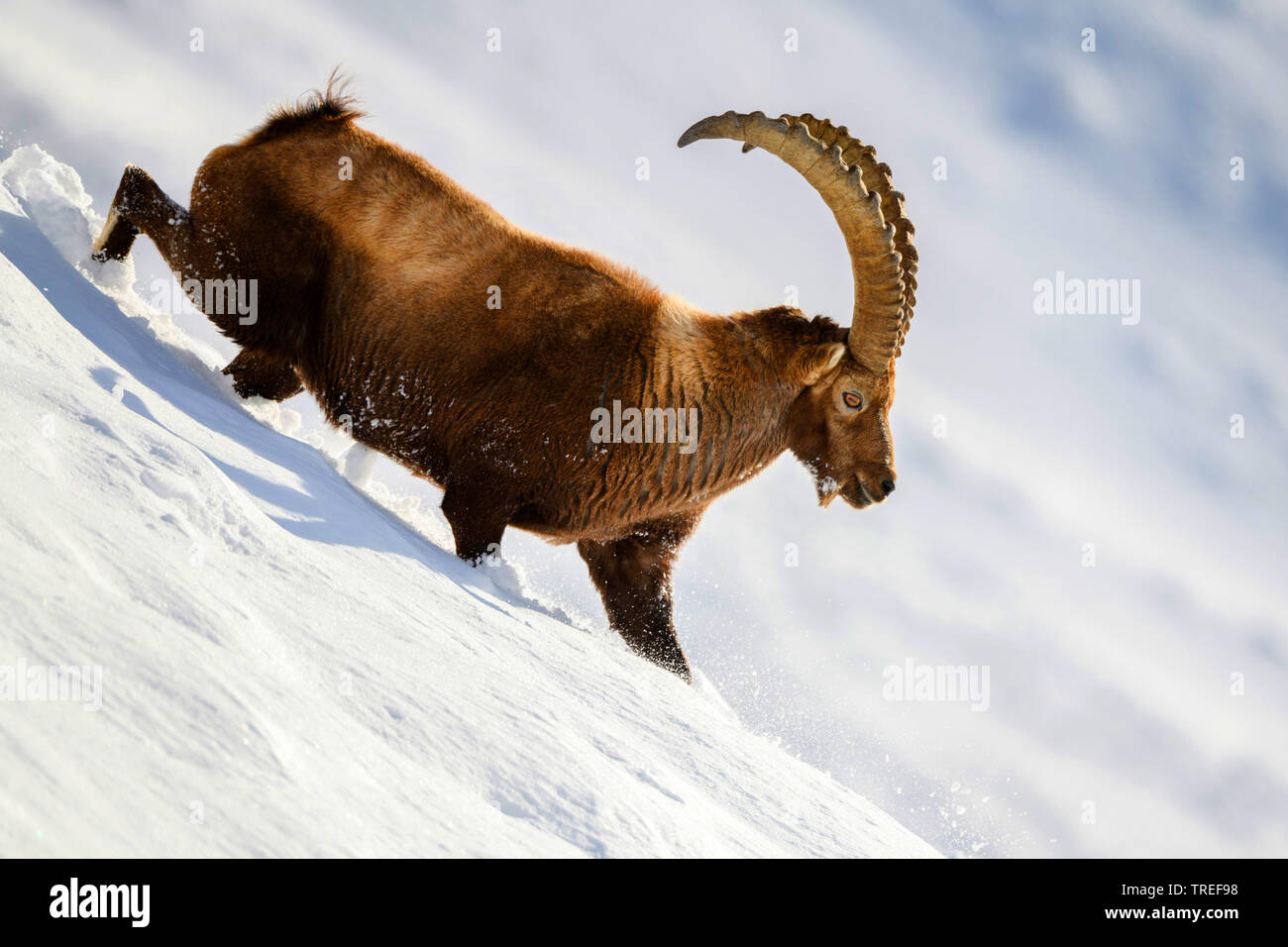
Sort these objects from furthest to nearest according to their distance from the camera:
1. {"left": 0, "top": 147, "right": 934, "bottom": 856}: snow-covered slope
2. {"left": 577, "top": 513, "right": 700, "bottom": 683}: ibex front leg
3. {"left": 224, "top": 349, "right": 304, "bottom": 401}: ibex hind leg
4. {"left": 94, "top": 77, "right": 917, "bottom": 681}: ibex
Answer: {"left": 577, "top": 513, "right": 700, "bottom": 683}: ibex front leg
{"left": 224, "top": 349, "right": 304, "bottom": 401}: ibex hind leg
{"left": 94, "top": 77, "right": 917, "bottom": 681}: ibex
{"left": 0, "top": 147, "right": 934, "bottom": 856}: snow-covered slope

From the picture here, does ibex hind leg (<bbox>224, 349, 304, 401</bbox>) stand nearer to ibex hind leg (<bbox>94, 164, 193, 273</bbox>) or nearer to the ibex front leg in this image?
ibex hind leg (<bbox>94, 164, 193, 273</bbox>)

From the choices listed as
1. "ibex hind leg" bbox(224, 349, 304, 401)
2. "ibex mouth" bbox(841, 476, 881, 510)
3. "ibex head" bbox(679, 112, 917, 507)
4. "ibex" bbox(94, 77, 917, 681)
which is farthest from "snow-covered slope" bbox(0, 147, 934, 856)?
"ibex head" bbox(679, 112, 917, 507)

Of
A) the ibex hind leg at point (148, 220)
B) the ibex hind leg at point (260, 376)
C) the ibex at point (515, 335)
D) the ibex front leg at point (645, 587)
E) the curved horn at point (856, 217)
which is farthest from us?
the ibex front leg at point (645, 587)

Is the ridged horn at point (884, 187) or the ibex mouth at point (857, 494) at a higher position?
the ridged horn at point (884, 187)

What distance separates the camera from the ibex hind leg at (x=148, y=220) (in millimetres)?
7809

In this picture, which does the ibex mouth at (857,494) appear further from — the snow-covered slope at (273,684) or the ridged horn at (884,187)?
the snow-covered slope at (273,684)

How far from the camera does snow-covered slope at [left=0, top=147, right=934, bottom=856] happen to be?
2605 millimetres

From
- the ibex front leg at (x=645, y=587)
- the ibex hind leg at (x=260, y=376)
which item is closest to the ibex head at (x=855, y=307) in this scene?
the ibex front leg at (x=645, y=587)

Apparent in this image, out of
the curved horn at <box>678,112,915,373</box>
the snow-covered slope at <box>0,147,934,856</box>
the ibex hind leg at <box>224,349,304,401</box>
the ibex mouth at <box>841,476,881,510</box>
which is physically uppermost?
the curved horn at <box>678,112,915,373</box>

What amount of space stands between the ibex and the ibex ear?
1 centimetres

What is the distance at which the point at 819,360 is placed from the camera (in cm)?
773

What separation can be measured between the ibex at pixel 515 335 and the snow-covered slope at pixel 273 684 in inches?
33.2

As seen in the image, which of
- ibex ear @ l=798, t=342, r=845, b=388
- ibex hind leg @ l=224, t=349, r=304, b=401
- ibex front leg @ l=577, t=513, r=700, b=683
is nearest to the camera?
ibex ear @ l=798, t=342, r=845, b=388

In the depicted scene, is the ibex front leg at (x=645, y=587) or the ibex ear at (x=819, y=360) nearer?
the ibex ear at (x=819, y=360)
